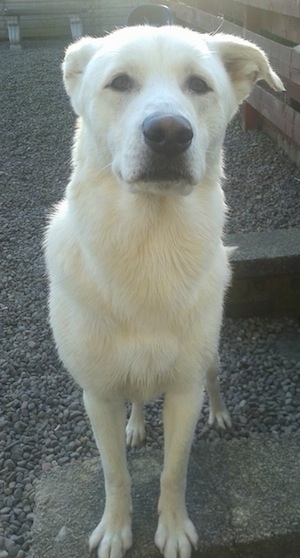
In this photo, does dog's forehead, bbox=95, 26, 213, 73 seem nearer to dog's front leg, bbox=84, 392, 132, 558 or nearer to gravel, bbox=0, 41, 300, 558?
→ dog's front leg, bbox=84, 392, 132, 558

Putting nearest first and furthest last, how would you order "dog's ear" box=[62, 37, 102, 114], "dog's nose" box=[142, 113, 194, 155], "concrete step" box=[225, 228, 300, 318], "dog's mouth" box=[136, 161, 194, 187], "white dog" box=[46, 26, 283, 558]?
"dog's nose" box=[142, 113, 194, 155], "dog's mouth" box=[136, 161, 194, 187], "white dog" box=[46, 26, 283, 558], "dog's ear" box=[62, 37, 102, 114], "concrete step" box=[225, 228, 300, 318]

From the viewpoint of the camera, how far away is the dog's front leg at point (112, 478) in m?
2.15

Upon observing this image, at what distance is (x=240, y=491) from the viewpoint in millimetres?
2305

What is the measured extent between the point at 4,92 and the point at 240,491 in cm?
833

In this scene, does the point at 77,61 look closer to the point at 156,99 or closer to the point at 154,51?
the point at 154,51

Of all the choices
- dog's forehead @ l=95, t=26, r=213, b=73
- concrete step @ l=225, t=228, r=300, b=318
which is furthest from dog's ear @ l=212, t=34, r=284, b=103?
concrete step @ l=225, t=228, r=300, b=318

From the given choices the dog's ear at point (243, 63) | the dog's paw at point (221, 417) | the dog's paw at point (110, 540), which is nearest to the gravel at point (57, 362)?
the dog's paw at point (221, 417)

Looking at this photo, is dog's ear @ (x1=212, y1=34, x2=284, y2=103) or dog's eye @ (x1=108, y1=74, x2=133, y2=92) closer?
dog's eye @ (x1=108, y1=74, x2=133, y2=92)

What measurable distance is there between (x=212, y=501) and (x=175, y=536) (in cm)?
22

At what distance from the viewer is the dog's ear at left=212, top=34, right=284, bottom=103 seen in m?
2.12

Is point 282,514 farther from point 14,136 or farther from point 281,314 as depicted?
point 14,136

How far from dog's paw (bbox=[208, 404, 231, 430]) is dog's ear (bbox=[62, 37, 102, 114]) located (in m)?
1.52

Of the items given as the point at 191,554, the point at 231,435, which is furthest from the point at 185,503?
the point at 231,435

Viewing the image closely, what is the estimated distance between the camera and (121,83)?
1910 mm
